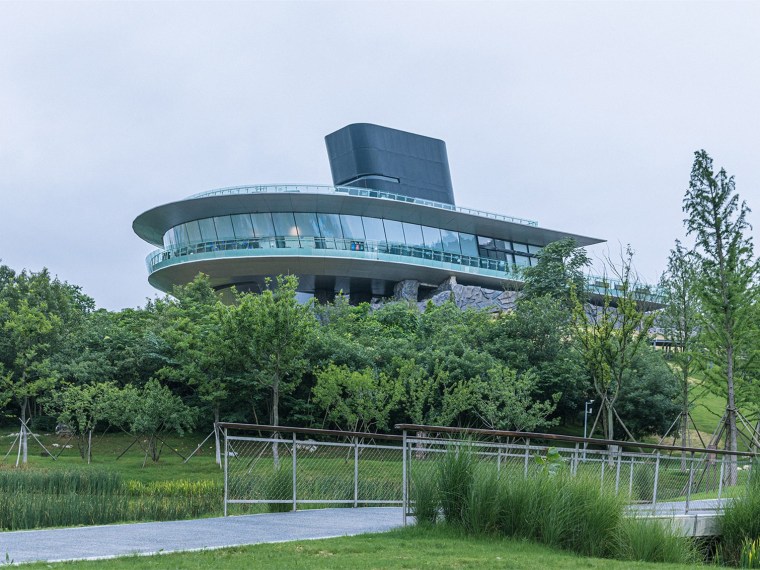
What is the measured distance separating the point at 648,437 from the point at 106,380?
2535 centimetres

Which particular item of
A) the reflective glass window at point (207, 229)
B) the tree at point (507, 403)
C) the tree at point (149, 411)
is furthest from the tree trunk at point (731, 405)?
the reflective glass window at point (207, 229)

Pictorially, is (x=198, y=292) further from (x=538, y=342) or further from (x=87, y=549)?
(x=87, y=549)

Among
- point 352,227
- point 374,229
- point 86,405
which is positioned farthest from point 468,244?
point 86,405

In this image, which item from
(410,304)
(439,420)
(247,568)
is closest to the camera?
(247,568)

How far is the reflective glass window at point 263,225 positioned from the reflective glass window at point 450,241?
12223 mm

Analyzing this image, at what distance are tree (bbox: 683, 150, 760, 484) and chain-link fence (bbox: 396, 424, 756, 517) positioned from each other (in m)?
5.39

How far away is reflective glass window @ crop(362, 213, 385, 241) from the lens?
54656 millimetres

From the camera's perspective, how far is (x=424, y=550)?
374 inches

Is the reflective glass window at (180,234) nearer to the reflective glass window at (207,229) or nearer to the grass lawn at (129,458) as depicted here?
the reflective glass window at (207,229)

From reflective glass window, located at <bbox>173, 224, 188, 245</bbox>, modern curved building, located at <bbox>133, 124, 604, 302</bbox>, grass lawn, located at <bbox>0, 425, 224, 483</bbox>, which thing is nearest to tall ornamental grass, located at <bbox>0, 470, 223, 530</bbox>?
grass lawn, located at <bbox>0, 425, 224, 483</bbox>

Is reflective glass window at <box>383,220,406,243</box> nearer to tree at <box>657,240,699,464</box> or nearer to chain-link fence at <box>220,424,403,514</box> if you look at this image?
tree at <box>657,240,699,464</box>

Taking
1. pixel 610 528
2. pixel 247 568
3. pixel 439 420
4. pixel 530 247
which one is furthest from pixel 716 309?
pixel 530 247

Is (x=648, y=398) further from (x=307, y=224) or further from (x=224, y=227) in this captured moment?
(x=224, y=227)

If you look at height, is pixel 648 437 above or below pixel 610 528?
below
